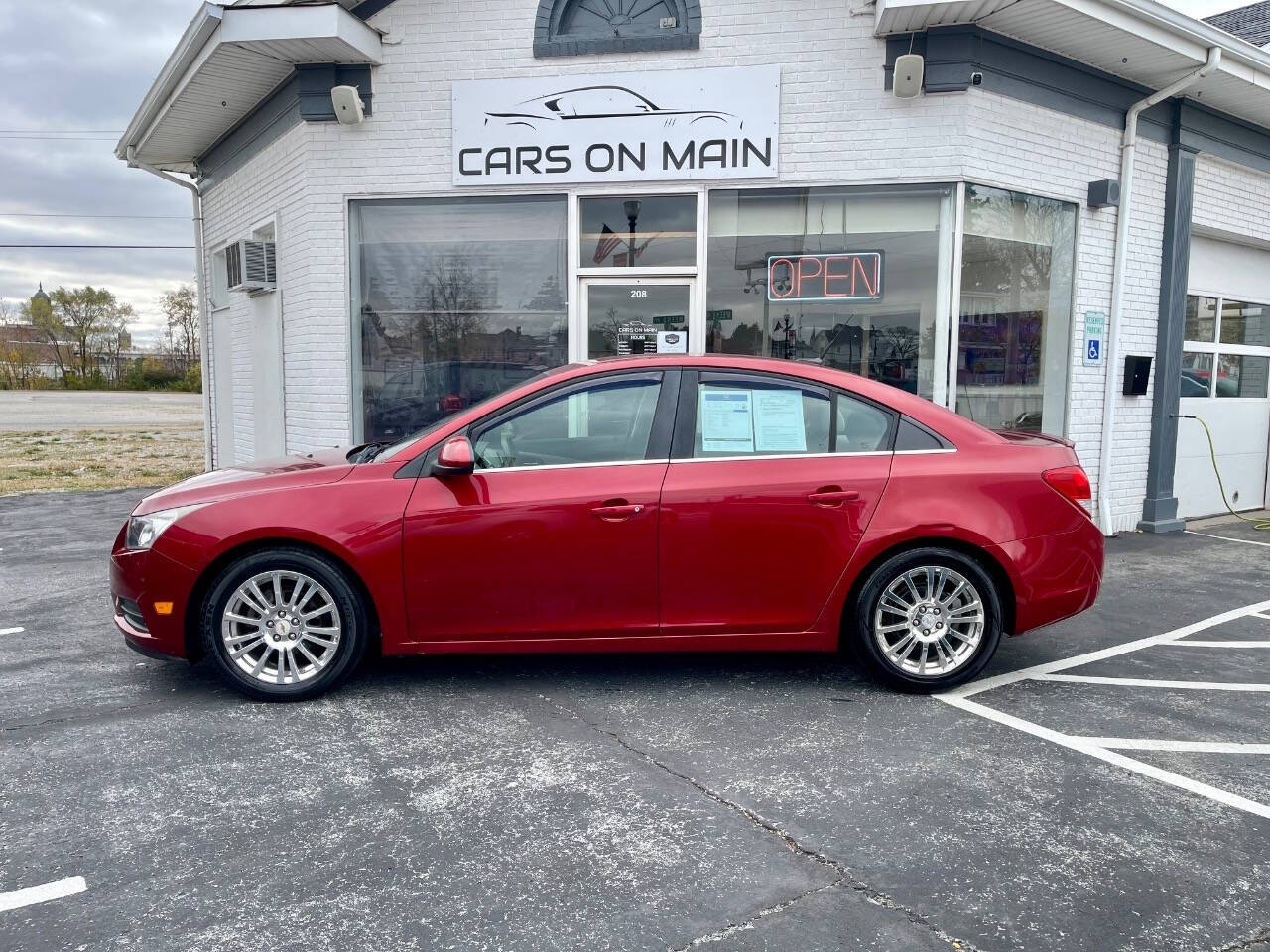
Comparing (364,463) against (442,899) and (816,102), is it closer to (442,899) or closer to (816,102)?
(442,899)

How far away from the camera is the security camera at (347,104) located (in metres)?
7.68

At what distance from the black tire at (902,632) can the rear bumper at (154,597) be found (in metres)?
2.99

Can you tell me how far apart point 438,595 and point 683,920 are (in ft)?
6.59

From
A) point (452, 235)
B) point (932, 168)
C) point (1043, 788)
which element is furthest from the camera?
point (452, 235)

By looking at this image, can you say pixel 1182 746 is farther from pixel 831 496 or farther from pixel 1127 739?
pixel 831 496

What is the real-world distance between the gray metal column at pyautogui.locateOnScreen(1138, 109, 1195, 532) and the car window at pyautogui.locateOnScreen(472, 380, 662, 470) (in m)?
6.83

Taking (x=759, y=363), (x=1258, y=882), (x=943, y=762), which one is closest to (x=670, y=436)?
(x=759, y=363)

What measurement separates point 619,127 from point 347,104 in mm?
2263

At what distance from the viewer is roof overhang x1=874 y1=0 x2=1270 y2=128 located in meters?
6.96

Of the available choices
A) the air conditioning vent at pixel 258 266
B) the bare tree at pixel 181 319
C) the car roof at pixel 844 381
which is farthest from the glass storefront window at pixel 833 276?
the bare tree at pixel 181 319

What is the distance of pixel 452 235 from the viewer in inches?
320

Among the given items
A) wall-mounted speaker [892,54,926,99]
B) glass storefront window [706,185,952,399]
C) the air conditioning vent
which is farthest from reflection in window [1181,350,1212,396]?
the air conditioning vent

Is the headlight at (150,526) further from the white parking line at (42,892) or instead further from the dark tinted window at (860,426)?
the dark tinted window at (860,426)

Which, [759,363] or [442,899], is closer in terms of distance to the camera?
[442,899]
